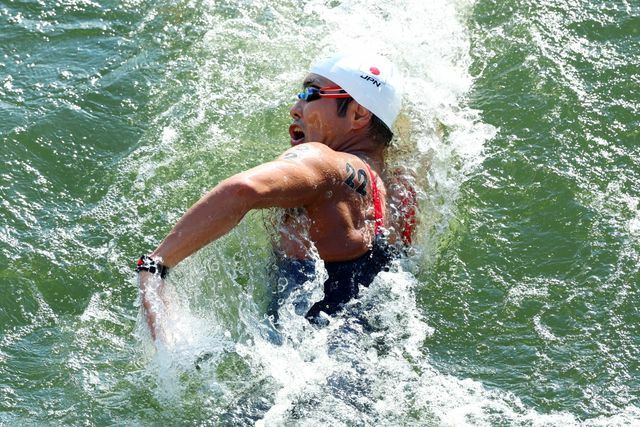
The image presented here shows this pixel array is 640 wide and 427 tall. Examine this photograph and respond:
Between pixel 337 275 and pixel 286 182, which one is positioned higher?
pixel 286 182

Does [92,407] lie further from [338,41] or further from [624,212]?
[338,41]

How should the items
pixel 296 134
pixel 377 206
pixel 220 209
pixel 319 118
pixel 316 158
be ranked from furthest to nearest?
pixel 296 134, pixel 319 118, pixel 377 206, pixel 316 158, pixel 220 209

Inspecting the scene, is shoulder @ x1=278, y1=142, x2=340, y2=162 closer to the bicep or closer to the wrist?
the bicep

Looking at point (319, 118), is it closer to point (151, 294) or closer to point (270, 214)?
point (270, 214)

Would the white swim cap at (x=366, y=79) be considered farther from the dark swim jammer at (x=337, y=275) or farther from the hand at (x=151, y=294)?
the hand at (x=151, y=294)

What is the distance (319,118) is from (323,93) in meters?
0.15

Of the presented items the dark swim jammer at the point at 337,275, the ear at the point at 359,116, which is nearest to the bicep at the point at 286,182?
the dark swim jammer at the point at 337,275

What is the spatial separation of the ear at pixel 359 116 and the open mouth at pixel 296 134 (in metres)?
0.31

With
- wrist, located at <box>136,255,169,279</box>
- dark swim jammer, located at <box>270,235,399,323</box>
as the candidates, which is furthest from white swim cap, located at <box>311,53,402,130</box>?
wrist, located at <box>136,255,169,279</box>

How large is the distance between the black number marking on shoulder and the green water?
1.76 ft

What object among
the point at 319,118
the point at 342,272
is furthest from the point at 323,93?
the point at 342,272

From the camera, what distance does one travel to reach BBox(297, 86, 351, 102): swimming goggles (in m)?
6.17

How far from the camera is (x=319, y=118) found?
6168 millimetres

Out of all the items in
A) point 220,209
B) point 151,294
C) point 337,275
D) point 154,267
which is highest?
point 220,209
